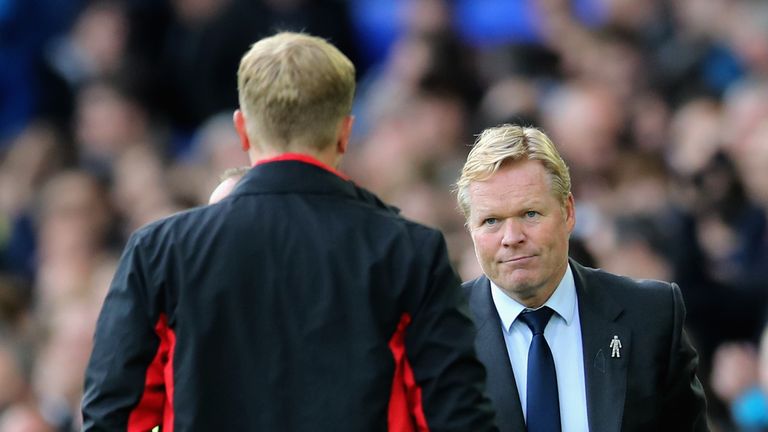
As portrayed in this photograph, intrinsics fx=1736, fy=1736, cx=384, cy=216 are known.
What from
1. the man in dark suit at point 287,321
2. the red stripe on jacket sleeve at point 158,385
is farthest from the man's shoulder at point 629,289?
the red stripe on jacket sleeve at point 158,385

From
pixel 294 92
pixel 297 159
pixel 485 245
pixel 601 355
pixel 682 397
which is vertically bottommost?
pixel 682 397

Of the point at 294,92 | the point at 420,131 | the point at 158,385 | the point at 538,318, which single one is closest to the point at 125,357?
the point at 158,385

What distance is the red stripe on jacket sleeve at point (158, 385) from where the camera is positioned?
3.49 metres

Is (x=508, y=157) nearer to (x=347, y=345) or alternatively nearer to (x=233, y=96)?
(x=347, y=345)

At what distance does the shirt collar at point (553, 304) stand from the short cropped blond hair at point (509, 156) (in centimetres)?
21

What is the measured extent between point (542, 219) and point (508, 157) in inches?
6.9

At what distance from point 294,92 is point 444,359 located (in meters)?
0.61

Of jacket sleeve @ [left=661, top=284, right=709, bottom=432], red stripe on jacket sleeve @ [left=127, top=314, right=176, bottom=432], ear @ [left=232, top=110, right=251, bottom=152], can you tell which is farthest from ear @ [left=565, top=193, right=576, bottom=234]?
red stripe on jacket sleeve @ [left=127, top=314, right=176, bottom=432]

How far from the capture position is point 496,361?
4.23m

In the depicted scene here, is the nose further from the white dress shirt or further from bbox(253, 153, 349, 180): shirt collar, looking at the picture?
bbox(253, 153, 349, 180): shirt collar

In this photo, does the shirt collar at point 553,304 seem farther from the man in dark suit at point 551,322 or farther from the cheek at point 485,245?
the cheek at point 485,245

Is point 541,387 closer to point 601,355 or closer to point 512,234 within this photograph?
point 601,355

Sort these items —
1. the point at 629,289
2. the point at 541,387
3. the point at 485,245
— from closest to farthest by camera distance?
the point at 541,387
the point at 485,245
the point at 629,289

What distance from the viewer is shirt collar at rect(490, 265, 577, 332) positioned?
4301 mm
